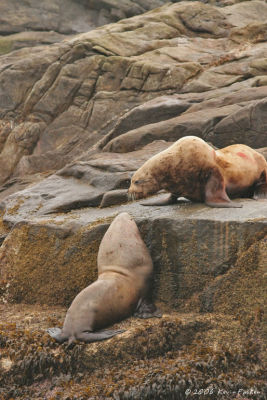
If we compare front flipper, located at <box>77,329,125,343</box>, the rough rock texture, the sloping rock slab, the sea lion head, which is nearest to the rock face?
the sloping rock slab

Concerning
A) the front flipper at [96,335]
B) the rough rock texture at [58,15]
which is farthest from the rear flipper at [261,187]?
the rough rock texture at [58,15]

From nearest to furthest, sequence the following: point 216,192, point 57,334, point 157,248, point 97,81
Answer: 1. point 57,334
2. point 157,248
3. point 216,192
4. point 97,81

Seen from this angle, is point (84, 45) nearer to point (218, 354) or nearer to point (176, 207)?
point (176, 207)

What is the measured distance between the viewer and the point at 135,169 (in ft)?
31.1

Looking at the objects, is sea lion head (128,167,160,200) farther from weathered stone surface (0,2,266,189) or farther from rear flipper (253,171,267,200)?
weathered stone surface (0,2,266,189)

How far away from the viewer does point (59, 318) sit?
5.76 meters

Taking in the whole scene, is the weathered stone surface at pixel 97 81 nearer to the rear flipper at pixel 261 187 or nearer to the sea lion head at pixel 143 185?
the rear flipper at pixel 261 187

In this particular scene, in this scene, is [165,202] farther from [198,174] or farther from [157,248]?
[157,248]

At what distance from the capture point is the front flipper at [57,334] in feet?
16.6

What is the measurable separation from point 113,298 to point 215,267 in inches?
50.6

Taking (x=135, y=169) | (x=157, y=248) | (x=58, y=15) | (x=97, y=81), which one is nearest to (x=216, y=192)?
(x=157, y=248)

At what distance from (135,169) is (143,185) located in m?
2.79

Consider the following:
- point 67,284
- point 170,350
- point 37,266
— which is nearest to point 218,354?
point 170,350

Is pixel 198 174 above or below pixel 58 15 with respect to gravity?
below
